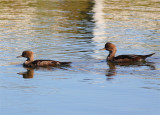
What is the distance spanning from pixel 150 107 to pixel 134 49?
458 inches

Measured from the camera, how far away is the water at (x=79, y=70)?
12727 mm

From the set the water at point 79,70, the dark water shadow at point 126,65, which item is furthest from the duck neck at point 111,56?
the dark water shadow at point 126,65

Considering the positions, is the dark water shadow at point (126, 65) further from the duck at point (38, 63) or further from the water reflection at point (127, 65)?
the duck at point (38, 63)

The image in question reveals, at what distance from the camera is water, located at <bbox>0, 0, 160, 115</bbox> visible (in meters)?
12.7

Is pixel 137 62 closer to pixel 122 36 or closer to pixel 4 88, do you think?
pixel 4 88

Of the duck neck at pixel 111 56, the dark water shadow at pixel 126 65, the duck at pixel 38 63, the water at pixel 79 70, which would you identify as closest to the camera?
the water at pixel 79 70

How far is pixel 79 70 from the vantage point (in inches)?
709

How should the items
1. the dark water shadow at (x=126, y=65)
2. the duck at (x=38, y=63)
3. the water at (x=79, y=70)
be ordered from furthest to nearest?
the duck at (x=38, y=63)
the dark water shadow at (x=126, y=65)
the water at (x=79, y=70)

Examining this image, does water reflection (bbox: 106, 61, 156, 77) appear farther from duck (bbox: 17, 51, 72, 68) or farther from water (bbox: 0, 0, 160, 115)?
duck (bbox: 17, 51, 72, 68)

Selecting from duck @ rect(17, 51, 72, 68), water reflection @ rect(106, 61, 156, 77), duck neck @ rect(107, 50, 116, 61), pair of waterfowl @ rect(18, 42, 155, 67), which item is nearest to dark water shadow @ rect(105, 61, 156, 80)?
water reflection @ rect(106, 61, 156, 77)

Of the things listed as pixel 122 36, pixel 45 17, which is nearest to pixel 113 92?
pixel 122 36

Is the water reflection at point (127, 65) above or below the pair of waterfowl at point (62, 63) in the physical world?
below

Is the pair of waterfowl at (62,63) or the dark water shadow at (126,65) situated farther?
the pair of waterfowl at (62,63)

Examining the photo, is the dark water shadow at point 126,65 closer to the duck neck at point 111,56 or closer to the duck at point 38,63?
the duck neck at point 111,56
